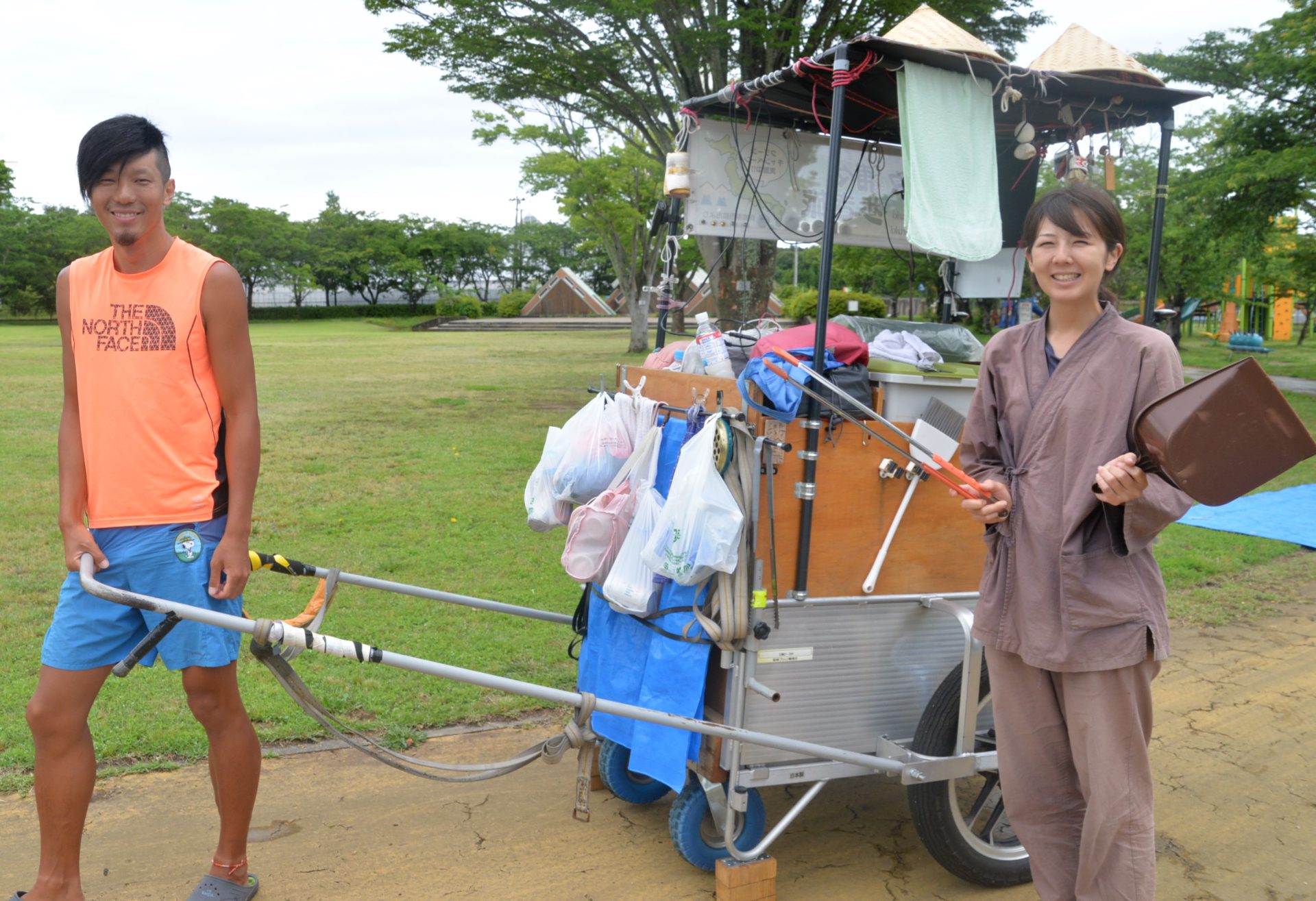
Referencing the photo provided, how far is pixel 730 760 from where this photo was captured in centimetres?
291

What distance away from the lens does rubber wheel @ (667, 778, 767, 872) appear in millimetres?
3080

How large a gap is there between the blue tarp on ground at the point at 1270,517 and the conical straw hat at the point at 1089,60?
5.07 meters

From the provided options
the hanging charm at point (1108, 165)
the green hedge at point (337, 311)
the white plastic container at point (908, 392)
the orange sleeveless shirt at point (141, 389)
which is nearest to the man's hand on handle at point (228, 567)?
the orange sleeveless shirt at point (141, 389)

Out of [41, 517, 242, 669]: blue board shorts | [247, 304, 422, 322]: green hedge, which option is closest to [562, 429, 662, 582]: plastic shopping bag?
[41, 517, 242, 669]: blue board shorts

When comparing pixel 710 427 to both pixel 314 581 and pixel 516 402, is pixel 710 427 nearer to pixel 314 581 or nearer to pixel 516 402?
pixel 314 581

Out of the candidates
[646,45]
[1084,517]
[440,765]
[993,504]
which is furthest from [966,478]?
[646,45]

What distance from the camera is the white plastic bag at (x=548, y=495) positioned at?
11.2 feet

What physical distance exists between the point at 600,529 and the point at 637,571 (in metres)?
0.21

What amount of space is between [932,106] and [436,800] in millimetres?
2838

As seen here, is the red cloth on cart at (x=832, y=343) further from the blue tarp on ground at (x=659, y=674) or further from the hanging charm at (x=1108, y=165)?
the hanging charm at (x=1108, y=165)

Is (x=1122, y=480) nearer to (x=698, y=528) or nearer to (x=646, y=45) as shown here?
(x=698, y=528)

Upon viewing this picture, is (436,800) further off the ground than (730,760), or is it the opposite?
(730,760)

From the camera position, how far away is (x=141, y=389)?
266cm

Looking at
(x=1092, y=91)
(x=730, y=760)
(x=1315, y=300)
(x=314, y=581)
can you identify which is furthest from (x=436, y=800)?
(x=1315, y=300)
